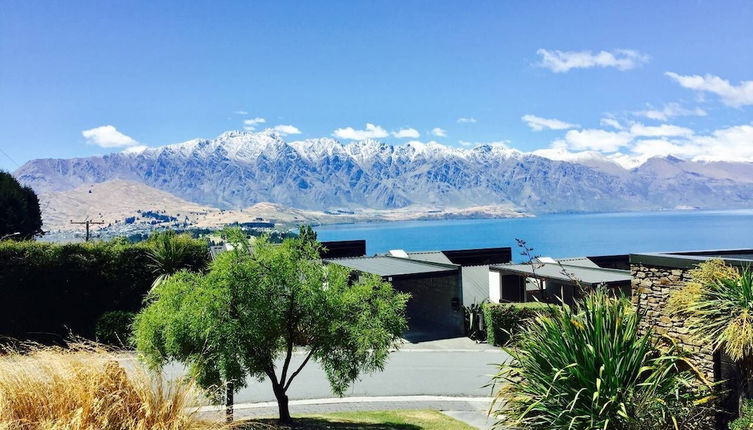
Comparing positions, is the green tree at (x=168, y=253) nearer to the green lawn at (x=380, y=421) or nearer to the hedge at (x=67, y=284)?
the hedge at (x=67, y=284)

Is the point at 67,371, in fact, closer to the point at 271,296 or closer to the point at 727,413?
the point at 271,296

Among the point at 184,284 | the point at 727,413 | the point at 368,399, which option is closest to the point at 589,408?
the point at 727,413

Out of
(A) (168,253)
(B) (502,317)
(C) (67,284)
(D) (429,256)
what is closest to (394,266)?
(B) (502,317)

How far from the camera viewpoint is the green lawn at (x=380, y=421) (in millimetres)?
12938

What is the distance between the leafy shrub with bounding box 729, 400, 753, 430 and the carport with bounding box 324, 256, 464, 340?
18842mm

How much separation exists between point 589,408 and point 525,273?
20.1m

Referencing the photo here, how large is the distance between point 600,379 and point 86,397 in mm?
7024

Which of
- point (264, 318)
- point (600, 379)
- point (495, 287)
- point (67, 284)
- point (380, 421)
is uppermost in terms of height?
point (264, 318)

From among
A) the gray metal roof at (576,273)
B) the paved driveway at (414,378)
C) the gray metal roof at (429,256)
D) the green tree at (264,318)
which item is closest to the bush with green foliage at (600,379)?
the green tree at (264,318)

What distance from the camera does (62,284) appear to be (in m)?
25.5

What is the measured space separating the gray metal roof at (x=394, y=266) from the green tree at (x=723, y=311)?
18.4 meters

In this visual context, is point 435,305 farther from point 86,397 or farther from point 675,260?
point 86,397

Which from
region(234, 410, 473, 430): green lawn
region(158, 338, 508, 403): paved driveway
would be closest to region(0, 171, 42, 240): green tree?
region(158, 338, 508, 403): paved driveway

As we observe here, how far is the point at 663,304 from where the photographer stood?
36.2ft
